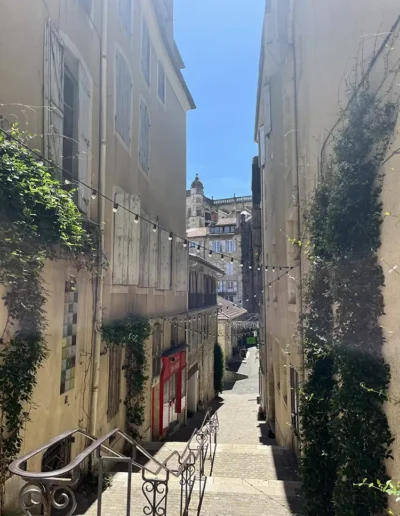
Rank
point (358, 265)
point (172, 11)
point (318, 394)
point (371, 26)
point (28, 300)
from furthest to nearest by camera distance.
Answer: point (172, 11) < point (318, 394) < point (28, 300) < point (371, 26) < point (358, 265)

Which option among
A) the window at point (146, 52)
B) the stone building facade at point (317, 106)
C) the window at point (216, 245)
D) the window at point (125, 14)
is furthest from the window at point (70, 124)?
the window at point (216, 245)

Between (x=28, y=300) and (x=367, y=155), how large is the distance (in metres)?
4.38

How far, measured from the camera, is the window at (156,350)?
41.9 ft

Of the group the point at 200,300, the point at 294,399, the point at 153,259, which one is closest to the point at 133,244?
the point at 153,259

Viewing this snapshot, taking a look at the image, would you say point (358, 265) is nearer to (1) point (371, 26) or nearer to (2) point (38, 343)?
(1) point (371, 26)

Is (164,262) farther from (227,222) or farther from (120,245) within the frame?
(227,222)

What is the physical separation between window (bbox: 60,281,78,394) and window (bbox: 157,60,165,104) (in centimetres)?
908

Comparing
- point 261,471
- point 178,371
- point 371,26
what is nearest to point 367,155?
point 371,26

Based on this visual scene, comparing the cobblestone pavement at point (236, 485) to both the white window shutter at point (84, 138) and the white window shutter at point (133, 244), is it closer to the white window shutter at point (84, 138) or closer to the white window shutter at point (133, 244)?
the white window shutter at point (133, 244)

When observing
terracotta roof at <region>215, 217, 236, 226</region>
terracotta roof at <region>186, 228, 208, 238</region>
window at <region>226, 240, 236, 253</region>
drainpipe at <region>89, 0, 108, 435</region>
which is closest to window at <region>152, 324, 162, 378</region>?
drainpipe at <region>89, 0, 108, 435</region>

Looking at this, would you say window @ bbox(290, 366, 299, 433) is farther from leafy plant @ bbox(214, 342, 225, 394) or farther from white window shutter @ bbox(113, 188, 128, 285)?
leafy plant @ bbox(214, 342, 225, 394)

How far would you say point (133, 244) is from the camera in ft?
32.4

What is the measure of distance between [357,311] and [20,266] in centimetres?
387

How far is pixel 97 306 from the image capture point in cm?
826
